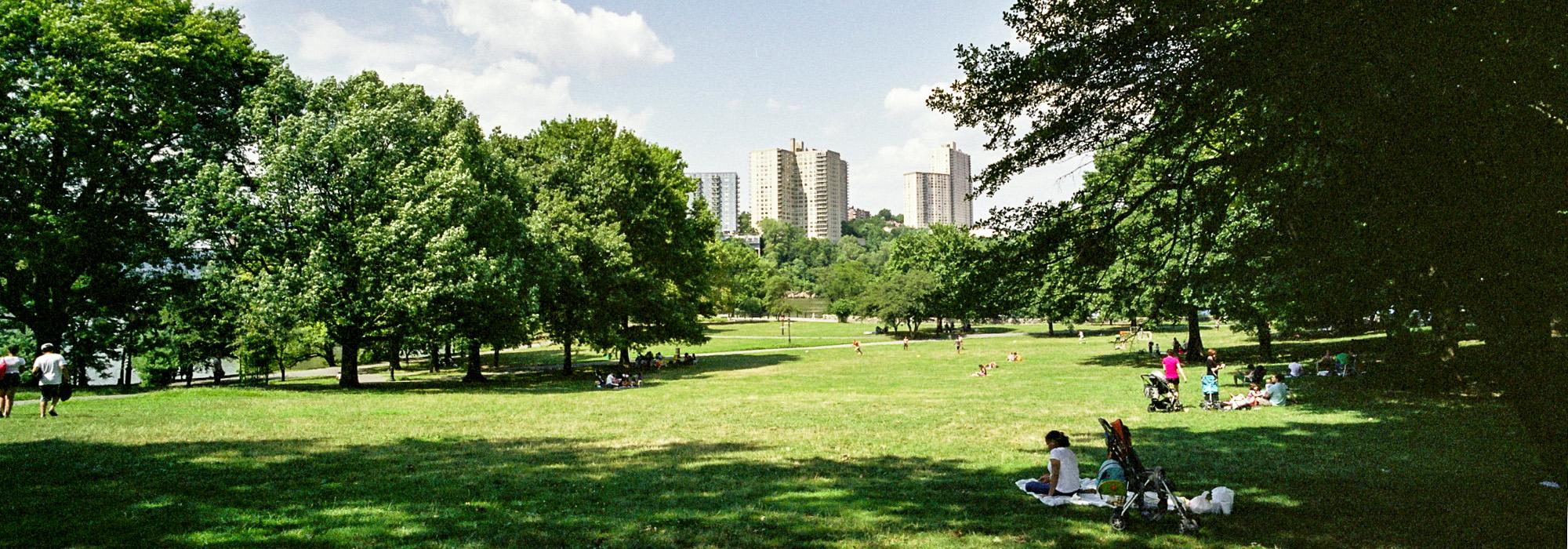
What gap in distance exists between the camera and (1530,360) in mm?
8039

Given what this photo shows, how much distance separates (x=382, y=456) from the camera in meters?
12.5

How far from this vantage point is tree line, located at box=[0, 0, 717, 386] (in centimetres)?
2553

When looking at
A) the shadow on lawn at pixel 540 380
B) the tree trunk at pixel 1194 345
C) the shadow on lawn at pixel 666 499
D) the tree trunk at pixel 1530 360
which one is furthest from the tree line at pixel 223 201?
the tree trunk at pixel 1194 345

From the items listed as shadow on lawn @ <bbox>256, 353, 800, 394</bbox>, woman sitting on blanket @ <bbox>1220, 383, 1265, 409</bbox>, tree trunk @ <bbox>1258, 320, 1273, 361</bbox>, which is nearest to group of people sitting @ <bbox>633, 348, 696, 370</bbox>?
shadow on lawn @ <bbox>256, 353, 800, 394</bbox>

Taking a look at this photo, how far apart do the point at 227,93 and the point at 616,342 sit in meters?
19.2

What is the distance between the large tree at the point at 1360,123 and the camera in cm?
651

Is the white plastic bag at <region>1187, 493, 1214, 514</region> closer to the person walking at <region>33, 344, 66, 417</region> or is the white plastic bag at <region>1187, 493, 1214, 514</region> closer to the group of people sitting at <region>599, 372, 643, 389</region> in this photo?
the person walking at <region>33, 344, 66, 417</region>

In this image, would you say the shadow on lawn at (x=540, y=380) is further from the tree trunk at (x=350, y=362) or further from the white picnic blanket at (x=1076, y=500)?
the white picnic blanket at (x=1076, y=500)

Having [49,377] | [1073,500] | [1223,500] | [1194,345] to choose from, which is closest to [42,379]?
[49,377]

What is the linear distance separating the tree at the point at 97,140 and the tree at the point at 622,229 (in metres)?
15.0

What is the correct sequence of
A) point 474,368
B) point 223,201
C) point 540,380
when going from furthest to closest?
point 540,380, point 474,368, point 223,201

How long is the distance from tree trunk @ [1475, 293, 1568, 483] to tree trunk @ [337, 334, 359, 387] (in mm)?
33262

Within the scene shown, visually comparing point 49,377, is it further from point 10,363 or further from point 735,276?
point 735,276

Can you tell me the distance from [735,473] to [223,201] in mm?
23959
